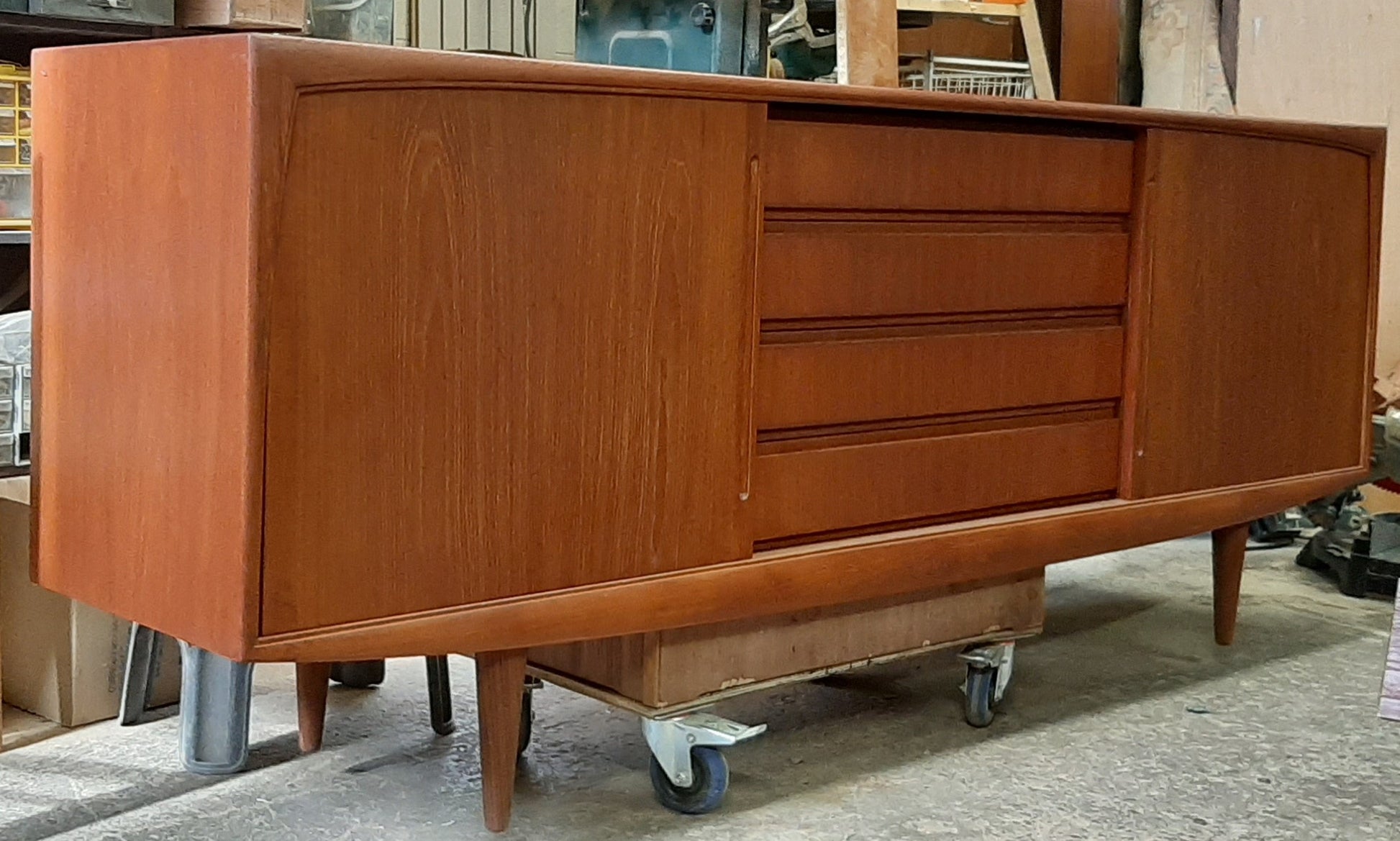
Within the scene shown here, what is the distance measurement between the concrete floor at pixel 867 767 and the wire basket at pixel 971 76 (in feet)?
4.56

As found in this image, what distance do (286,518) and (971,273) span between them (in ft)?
3.10

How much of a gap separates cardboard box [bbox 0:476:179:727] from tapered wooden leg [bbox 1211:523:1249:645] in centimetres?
166

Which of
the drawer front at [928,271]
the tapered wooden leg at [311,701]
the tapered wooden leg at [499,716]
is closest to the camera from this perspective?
the tapered wooden leg at [499,716]

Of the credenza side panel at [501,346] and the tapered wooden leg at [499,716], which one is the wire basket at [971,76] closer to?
the credenza side panel at [501,346]

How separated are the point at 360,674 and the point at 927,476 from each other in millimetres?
921

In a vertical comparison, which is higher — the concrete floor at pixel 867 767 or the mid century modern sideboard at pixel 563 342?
the mid century modern sideboard at pixel 563 342

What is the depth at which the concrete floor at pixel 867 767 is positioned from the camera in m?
1.84

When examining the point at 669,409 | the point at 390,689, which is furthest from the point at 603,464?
the point at 390,689

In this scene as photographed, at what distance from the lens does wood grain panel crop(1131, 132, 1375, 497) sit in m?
2.21

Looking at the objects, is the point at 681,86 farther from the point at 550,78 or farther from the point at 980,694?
the point at 980,694

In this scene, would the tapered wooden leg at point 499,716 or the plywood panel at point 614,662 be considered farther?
the plywood panel at point 614,662

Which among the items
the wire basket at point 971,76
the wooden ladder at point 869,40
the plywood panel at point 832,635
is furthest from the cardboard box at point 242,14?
the wire basket at point 971,76

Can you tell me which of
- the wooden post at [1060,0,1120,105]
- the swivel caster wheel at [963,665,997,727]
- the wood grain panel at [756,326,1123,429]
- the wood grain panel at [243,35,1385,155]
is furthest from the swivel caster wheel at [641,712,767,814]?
the wooden post at [1060,0,1120,105]

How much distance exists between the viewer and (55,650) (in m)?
2.15
